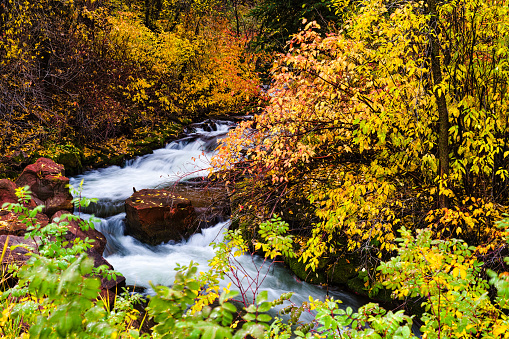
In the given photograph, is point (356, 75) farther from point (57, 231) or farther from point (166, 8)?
point (166, 8)

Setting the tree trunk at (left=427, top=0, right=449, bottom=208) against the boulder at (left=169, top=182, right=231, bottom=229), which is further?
the boulder at (left=169, top=182, right=231, bottom=229)

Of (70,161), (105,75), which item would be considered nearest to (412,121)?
(70,161)

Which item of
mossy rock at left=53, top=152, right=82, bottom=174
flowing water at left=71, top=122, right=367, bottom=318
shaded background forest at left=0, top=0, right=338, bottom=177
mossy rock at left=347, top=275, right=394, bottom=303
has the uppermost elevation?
shaded background forest at left=0, top=0, right=338, bottom=177

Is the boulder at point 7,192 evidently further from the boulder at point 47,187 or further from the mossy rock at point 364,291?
the mossy rock at point 364,291

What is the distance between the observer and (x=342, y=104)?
4.80 meters

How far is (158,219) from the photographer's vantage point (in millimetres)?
7566

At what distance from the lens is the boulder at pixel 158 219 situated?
750cm

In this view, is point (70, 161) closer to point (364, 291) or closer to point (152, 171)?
point (152, 171)

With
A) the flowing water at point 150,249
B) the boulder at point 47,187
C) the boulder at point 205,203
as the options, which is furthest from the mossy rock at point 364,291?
the boulder at point 47,187

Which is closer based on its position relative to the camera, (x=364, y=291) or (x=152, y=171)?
(x=364, y=291)

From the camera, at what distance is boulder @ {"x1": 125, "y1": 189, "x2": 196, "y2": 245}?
7504mm

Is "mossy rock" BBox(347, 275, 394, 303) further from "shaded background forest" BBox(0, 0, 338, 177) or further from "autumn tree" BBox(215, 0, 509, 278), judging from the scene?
"shaded background forest" BBox(0, 0, 338, 177)

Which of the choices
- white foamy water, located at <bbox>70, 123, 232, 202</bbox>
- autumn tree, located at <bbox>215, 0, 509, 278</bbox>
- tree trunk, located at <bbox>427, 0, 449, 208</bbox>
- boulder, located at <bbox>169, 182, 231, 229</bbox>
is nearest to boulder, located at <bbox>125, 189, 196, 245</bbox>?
boulder, located at <bbox>169, 182, 231, 229</bbox>

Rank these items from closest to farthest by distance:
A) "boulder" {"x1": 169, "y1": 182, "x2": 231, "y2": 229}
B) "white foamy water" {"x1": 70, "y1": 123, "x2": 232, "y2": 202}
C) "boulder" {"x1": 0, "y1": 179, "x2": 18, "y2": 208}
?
"boulder" {"x1": 0, "y1": 179, "x2": 18, "y2": 208} < "boulder" {"x1": 169, "y1": 182, "x2": 231, "y2": 229} < "white foamy water" {"x1": 70, "y1": 123, "x2": 232, "y2": 202}
